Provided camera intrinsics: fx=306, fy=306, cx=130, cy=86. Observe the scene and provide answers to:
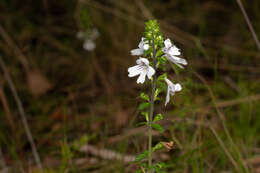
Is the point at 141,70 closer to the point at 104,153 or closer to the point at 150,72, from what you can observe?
the point at 150,72

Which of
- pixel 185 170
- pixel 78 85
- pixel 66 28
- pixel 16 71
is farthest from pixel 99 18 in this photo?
pixel 185 170

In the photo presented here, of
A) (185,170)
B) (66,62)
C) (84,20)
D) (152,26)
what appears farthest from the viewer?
(66,62)

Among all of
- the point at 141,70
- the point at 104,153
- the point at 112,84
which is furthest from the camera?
the point at 112,84

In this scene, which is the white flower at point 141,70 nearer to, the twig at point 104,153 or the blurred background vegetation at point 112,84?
the blurred background vegetation at point 112,84

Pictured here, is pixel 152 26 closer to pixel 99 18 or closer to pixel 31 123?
pixel 31 123

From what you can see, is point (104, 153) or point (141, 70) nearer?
point (141, 70)

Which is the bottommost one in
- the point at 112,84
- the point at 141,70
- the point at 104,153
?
the point at 104,153

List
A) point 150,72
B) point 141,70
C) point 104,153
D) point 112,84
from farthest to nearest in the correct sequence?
point 112,84 < point 104,153 < point 141,70 < point 150,72

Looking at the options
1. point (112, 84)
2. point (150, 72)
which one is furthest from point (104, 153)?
point (150, 72)

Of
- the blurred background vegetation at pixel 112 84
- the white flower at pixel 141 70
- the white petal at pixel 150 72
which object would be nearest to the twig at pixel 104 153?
the blurred background vegetation at pixel 112 84
